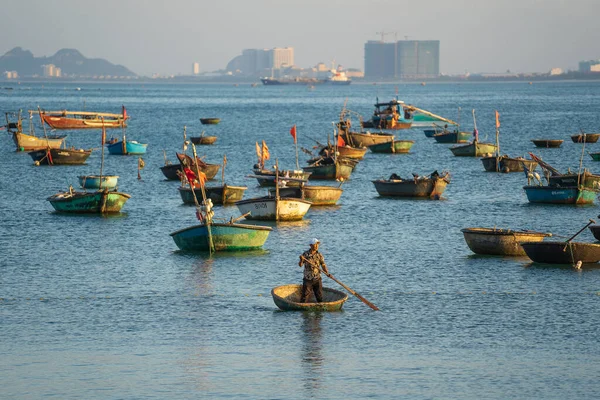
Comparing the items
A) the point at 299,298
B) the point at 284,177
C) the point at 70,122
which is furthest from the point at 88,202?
the point at 70,122

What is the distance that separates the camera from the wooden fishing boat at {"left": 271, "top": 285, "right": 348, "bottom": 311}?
107ft

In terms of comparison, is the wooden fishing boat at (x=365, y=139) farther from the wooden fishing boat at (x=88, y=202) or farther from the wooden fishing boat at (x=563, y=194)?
the wooden fishing boat at (x=88, y=202)

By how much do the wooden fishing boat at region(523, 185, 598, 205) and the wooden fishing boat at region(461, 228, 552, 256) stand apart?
15.8m

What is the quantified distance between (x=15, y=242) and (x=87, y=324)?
17.3 meters

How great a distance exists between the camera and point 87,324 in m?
32.1

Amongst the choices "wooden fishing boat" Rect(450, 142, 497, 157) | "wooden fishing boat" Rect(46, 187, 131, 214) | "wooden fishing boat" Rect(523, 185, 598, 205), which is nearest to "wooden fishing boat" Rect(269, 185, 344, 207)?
"wooden fishing boat" Rect(46, 187, 131, 214)

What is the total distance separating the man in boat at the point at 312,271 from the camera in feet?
107

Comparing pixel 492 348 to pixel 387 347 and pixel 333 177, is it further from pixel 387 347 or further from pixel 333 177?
pixel 333 177

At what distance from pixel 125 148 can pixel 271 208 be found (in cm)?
4789

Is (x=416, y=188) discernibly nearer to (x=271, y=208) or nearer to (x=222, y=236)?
(x=271, y=208)

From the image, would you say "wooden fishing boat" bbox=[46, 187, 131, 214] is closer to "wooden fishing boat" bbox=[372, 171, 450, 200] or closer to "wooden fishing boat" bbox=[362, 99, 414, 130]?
"wooden fishing boat" bbox=[372, 171, 450, 200]

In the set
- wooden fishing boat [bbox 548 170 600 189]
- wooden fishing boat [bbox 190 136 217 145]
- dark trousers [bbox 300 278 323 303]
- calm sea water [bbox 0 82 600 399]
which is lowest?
calm sea water [bbox 0 82 600 399]

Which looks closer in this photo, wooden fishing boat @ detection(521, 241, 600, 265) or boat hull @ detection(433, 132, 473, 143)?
wooden fishing boat @ detection(521, 241, 600, 265)

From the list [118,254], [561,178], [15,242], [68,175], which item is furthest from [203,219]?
[68,175]
